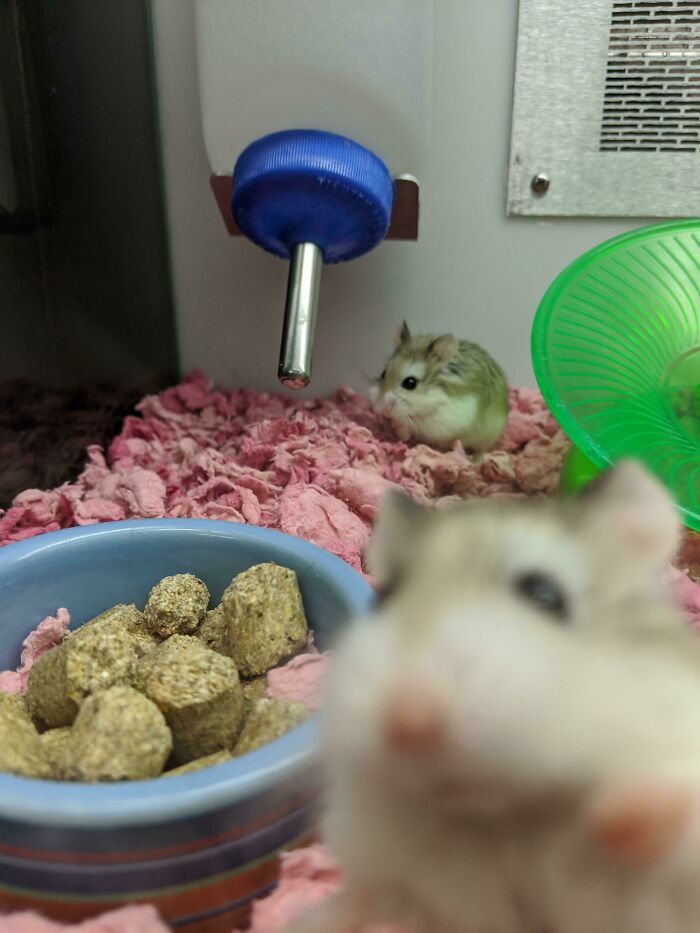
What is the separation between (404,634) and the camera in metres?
0.32

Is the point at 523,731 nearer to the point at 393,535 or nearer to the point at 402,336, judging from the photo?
the point at 393,535

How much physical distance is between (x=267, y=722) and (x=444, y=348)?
4.59 feet

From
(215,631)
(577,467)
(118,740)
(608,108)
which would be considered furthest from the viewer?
(608,108)

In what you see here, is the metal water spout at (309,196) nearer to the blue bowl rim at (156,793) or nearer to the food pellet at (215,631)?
the food pellet at (215,631)

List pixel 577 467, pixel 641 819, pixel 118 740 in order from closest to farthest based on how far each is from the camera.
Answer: pixel 641 819 → pixel 118 740 → pixel 577 467

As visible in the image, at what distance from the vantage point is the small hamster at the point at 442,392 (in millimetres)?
1806

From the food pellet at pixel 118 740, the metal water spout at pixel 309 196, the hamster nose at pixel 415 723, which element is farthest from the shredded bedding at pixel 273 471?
the hamster nose at pixel 415 723

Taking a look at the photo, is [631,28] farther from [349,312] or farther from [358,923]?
[358,923]

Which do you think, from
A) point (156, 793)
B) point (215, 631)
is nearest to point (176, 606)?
point (215, 631)

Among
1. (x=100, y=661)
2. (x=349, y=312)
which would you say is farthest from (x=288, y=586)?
(x=349, y=312)

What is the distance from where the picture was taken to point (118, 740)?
2.01 feet

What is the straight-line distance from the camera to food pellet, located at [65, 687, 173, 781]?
0.59 m

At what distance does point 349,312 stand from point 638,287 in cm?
93

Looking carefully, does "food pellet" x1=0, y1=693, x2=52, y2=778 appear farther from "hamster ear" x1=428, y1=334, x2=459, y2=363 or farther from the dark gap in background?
"hamster ear" x1=428, y1=334, x2=459, y2=363
